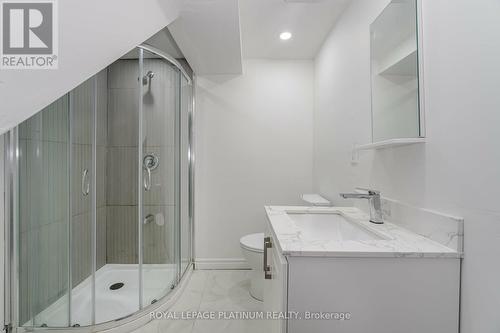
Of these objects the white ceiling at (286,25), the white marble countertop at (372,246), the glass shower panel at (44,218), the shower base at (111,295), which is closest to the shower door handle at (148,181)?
the glass shower panel at (44,218)

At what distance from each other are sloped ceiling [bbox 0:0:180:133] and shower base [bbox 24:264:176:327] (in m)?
1.33

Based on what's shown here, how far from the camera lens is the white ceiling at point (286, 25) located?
177cm

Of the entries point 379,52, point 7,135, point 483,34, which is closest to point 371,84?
point 379,52

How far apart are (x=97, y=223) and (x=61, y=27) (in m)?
1.55

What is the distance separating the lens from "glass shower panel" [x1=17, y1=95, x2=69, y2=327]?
1.46 meters

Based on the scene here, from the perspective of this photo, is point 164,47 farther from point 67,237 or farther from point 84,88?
point 67,237

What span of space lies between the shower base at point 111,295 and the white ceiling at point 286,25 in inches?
89.4

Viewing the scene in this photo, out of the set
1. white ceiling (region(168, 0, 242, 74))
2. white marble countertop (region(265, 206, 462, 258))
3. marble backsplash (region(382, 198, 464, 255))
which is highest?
white ceiling (region(168, 0, 242, 74))

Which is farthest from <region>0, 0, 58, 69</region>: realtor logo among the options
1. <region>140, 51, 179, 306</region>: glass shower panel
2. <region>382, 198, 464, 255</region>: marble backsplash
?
<region>382, 198, 464, 255</region>: marble backsplash

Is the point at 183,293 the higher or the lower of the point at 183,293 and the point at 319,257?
the lower

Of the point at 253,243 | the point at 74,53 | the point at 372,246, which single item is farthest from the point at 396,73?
the point at 253,243

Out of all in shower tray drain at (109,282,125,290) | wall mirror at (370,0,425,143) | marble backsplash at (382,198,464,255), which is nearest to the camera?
marble backsplash at (382,198,464,255)

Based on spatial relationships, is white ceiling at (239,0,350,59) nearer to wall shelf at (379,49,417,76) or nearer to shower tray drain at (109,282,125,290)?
wall shelf at (379,49,417,76)

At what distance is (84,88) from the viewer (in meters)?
1.74
